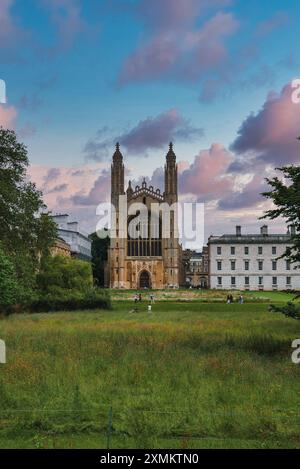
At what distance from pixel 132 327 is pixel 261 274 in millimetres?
72037

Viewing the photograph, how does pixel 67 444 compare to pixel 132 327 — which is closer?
pixel 67 444

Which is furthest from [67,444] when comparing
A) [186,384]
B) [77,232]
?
[77,232]

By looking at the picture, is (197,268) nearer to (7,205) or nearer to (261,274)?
(261,274)

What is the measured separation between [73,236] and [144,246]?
21475mm

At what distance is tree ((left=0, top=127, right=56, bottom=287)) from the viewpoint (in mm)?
36188

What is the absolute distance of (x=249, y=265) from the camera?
96.4 m

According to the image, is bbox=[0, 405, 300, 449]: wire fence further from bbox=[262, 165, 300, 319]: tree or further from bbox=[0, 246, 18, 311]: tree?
bbox=[0, 246, 18, 311]: tree

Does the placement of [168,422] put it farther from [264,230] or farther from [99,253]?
[99,253]

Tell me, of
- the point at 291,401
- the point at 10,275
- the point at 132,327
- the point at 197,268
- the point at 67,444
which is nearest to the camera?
the point at 67,444

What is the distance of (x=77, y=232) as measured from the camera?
378ft

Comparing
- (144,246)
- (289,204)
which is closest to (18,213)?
(289,204)

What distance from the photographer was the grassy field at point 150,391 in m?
10.0

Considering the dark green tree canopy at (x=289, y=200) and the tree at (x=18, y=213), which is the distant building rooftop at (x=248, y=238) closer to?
the tree at (x=18, y=213)

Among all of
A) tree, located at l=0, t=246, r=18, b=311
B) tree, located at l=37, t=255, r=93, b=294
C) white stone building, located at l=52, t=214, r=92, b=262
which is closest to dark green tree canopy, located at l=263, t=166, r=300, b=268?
tree, located at l=0, t=246, r=18, b=311
